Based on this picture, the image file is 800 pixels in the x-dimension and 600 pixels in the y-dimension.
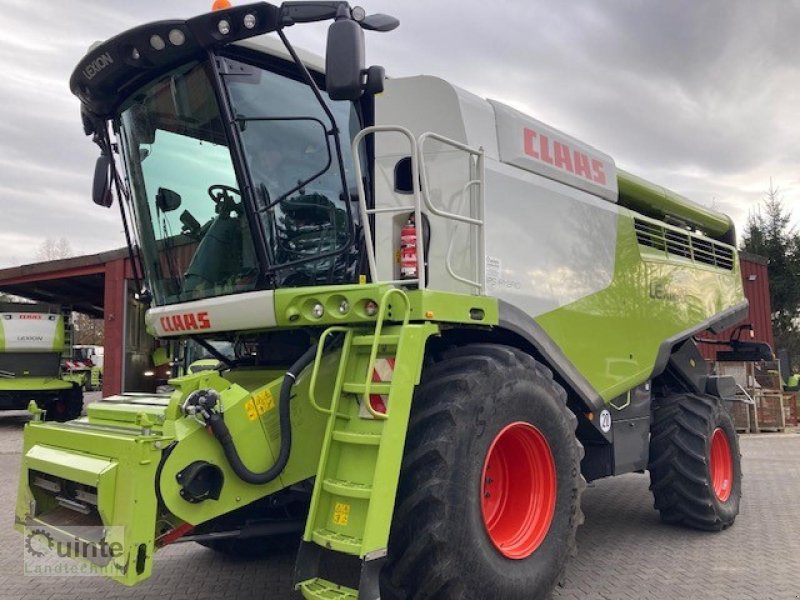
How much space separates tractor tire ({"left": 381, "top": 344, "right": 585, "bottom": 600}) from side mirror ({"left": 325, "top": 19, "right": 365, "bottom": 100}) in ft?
4.45

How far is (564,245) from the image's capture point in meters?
4.50

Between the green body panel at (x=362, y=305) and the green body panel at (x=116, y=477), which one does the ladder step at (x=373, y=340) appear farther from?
the green body panel at (x=116, y=477)

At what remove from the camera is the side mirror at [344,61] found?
10.1 ft

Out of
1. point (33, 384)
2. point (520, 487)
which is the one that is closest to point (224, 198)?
point (520, 487)

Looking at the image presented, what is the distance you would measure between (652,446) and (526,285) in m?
2.29

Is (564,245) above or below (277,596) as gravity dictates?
above

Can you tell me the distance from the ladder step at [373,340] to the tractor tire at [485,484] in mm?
327

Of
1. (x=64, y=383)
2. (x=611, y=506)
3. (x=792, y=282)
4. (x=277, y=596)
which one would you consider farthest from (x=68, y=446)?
(x=792, y=282)

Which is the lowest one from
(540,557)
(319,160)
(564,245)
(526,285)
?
(540,557)

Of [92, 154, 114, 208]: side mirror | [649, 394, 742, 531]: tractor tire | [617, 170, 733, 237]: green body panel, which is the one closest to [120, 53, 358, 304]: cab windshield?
[92, 154, 114, 208]: side mirror

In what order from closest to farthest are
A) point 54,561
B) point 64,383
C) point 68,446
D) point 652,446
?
point 68,446 < point 54,561 < point 652,446 < point 64,383

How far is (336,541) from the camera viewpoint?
2844 mm

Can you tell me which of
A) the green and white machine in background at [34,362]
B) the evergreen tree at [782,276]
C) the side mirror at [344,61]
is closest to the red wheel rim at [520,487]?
the side mirror at [344,61]

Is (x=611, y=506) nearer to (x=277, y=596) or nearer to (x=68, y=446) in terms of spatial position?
(x=277, y=596)
